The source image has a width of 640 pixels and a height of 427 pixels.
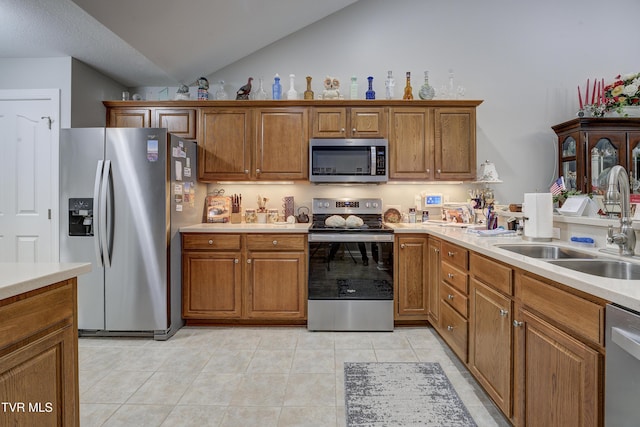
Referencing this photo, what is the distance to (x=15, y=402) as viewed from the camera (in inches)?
38.4

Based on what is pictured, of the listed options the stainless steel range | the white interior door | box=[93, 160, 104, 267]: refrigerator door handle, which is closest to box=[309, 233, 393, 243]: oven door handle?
the stainless steel range

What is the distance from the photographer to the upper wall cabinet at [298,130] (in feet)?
10.8

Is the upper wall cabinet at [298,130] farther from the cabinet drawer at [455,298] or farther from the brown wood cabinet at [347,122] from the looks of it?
the cabinet drawer at [455,298]

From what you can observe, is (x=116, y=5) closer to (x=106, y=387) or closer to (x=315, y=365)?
(x=106, y=387)

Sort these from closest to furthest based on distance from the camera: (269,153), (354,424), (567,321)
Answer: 1. (567,321)
2. (354,424)
3. (269,153)

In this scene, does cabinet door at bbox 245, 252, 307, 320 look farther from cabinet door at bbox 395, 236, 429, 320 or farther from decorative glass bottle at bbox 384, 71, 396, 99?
decorative glass bottle at bbox 384, 71, 396, 99

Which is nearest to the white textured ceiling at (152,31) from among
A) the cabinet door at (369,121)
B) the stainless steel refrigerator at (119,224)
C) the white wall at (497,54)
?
the white wall at (497,54)

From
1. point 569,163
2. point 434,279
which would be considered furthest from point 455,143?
point 434,279

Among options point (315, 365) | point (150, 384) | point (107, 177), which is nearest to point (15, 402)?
point (150, 384)

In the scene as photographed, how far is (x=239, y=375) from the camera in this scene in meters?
2.21

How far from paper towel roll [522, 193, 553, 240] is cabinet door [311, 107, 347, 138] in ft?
5.88

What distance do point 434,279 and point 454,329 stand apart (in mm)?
578

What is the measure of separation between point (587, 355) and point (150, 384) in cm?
227

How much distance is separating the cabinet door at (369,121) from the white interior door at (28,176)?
2695 mm
